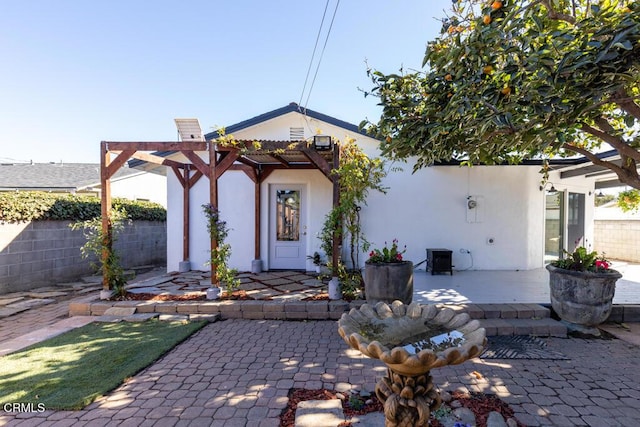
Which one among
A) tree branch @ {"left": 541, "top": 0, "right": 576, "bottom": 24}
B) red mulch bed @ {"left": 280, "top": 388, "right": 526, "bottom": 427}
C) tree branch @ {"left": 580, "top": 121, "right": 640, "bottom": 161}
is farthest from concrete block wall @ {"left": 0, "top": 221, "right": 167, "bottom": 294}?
tree branch @ {"left": 580, "top": 121, "right": 640, "bottom": 161}

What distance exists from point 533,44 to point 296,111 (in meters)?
5.10

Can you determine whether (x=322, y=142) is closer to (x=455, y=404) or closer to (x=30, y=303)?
(x=455, y=404)

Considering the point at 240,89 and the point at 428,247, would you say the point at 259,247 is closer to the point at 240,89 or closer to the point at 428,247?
the point at 428,247

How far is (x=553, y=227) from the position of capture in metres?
8.20

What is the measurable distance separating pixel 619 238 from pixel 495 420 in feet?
38.1

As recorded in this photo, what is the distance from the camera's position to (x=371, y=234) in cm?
763

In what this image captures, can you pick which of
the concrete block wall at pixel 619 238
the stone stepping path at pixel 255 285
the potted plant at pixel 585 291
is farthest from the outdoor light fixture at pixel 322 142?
the concrete block wall at pixel 619 238

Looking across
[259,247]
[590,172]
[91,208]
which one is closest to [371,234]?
[259,247]

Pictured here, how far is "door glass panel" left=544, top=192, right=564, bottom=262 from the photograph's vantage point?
319 inches

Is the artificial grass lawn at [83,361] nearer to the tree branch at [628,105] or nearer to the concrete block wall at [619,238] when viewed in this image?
the tree branch at [628,105]

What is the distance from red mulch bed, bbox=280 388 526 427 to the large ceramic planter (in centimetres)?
259

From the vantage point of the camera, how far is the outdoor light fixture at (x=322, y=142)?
198 inches

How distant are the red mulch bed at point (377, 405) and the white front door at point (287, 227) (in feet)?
17.1

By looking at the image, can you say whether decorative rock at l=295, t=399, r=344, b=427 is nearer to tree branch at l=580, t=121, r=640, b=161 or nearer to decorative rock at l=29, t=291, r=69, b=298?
tree branch at l=580, t=121, r=640, b=161
